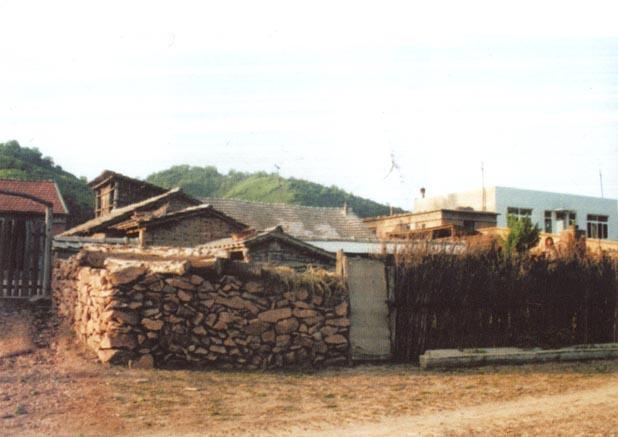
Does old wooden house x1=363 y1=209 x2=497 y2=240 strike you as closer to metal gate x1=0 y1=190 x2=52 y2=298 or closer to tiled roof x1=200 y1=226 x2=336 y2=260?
tiled roof x1=200 y1=226 x2=336 y2=260

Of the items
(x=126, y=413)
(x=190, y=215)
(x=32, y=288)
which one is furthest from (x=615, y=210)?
(x=126, y=413)

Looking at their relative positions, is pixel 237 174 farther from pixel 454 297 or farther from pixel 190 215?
pixel 454 297

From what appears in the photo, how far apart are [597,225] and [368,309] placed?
45129 mm

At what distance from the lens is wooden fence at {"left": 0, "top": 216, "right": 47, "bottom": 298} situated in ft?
46.3

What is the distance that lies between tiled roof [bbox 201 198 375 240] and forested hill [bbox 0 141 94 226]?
60.5 ft

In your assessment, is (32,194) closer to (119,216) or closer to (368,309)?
(119,216)

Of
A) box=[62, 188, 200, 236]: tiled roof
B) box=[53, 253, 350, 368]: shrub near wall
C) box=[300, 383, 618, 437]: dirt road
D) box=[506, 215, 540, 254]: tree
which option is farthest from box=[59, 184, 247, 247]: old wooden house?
box=[300, 383, 618, 437]: dirt road

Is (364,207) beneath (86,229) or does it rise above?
above

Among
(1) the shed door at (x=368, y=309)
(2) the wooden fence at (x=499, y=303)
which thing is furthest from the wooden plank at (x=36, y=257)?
(2) the wooden fence at (x=499, y=303)

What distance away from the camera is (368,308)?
11.3 meters

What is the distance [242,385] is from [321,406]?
155cm

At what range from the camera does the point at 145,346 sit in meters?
9.52

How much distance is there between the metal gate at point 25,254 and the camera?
46.1 feet

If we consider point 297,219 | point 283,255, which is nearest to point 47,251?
point 283,255
